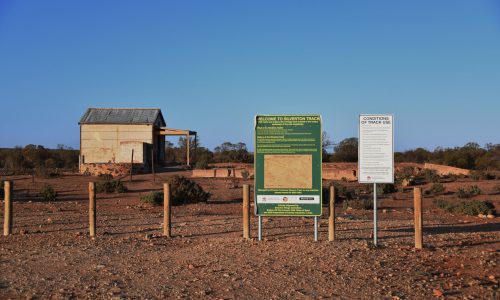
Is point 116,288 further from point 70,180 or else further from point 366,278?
point 70,180

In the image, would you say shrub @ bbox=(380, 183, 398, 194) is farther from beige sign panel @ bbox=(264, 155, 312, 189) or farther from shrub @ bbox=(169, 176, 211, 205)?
beige sign panel @ bbox=(264, 155, 312, 189)

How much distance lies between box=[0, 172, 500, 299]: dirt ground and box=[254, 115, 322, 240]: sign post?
2.34 feet

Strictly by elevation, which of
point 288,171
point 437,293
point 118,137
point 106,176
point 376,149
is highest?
point 118,137

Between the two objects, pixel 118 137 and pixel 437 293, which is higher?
pixel 118 137

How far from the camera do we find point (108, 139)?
145 feet

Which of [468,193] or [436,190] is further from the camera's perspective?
[436,190]

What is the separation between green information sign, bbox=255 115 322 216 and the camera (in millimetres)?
10766

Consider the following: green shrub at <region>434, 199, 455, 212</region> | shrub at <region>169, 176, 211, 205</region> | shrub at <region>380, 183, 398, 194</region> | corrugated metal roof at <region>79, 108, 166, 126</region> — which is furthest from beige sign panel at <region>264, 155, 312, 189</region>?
corrugated metal roof at <region>79, 108, 166, 126</region>

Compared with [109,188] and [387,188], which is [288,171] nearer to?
[109,188]

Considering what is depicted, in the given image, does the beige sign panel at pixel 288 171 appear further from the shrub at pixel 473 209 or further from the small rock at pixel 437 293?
the shrub at pixel 473 209

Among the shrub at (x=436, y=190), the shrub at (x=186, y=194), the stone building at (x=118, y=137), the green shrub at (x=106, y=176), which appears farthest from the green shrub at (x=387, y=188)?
the stone building at (x=118, y=137)

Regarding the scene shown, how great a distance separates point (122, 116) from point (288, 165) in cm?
3650

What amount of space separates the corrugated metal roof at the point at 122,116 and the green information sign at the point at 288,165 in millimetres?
34518

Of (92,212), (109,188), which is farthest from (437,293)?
(109,188)
